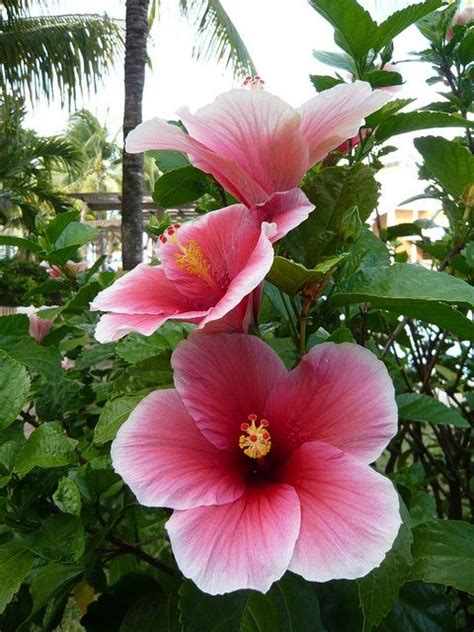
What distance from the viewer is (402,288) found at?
20.8 inches

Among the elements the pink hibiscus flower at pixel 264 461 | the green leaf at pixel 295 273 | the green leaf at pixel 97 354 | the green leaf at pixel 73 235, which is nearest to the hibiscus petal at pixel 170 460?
the pink hibiscus flower at pixel 264 461

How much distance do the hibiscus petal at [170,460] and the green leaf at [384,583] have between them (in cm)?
14

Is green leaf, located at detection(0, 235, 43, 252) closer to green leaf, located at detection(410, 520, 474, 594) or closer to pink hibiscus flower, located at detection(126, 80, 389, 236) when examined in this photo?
pink hibiscus flower, located at detection(126, 80, 389, 236)

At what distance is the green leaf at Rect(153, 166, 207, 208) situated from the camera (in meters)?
0.75

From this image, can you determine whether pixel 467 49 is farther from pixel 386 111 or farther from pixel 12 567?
pixel 12 567

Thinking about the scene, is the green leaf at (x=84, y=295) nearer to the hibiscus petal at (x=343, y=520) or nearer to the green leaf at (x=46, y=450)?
the green leaf at (x=46, y=450)

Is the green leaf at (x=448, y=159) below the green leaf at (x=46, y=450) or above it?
above

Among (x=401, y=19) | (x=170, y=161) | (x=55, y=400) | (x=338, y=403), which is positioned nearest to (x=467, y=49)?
(x=401, y=19)

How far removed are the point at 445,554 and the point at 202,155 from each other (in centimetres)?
49

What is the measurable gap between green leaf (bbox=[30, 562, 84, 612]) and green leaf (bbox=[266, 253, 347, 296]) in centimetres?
45

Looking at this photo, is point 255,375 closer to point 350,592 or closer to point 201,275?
point 201,275

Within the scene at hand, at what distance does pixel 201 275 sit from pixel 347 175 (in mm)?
168

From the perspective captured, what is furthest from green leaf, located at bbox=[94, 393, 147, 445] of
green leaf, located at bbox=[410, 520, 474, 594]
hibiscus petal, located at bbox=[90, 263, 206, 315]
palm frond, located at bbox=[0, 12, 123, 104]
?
palm frond, located at bbox=[0, 12, 123, 104]

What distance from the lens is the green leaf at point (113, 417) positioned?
56 cm
